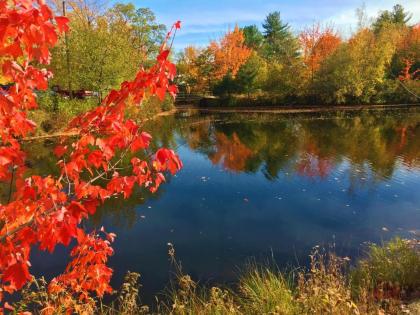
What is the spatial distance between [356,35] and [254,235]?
4799 cm

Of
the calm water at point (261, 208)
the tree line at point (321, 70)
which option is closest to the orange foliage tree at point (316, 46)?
the tree line at point (321, 70)

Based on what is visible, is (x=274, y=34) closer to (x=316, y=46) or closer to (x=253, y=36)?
(x=253, y=36)

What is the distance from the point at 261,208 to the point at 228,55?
47.5m

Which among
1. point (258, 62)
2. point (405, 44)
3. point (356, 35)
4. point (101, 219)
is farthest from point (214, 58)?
point (101, 219)

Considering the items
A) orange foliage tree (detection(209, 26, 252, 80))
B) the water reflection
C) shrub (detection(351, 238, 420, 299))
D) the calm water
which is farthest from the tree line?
shrub (detection(351, 238, 420, 299))

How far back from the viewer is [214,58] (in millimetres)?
57469

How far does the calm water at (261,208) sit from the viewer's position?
29.1 feet

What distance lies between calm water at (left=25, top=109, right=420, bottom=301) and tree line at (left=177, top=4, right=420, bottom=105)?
26.1 m

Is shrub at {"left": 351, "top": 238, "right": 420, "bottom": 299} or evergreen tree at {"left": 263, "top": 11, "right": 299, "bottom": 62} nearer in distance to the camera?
shrub at {"left": 351, "top": 238, "right": 420, "bottom": 299}

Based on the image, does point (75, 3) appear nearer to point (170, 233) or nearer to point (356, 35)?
point (356, 35)

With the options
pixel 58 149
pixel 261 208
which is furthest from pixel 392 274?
pixel 58 149

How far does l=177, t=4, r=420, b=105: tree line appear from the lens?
46.6 metres

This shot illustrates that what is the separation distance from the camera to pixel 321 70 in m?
48.2

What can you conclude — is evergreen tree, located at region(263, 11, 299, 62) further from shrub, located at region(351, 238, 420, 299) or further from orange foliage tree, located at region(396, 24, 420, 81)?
shrub, located at region(351, 238, 420, 299)
